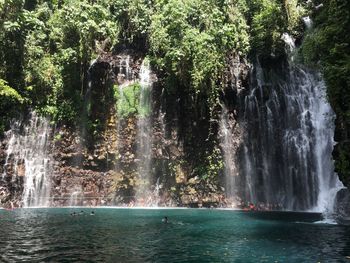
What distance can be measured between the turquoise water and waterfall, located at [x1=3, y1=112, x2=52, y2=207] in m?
9.13

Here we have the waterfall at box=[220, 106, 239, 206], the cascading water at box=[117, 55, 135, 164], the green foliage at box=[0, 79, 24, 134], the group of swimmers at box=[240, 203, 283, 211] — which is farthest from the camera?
the cascading water at box=[117, 55, 135, 164]

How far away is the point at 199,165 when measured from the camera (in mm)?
31188

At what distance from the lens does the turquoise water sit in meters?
12.4

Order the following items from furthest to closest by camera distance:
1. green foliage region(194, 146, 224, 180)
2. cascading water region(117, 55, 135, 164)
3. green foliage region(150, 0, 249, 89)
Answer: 1. cascading water region(117, 55, 135, 164)
2. green foliage region(150, 0, 249, 89)
3. green foliage region(194, 146, 224, 180)

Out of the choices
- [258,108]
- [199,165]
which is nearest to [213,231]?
[199,165]

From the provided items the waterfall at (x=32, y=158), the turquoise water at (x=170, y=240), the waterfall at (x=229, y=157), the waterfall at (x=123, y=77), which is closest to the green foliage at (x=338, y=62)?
the turquoise water at (x=170, y=240)

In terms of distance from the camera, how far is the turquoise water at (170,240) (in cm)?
1239

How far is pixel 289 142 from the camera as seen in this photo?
99.1 feet

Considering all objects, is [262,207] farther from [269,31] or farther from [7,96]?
[7,96]

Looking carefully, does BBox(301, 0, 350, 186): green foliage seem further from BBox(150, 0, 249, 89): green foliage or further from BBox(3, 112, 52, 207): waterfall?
BBox(3, 112, 52, 207): waterfall

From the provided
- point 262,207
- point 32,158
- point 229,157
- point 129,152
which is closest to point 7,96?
point 32,158

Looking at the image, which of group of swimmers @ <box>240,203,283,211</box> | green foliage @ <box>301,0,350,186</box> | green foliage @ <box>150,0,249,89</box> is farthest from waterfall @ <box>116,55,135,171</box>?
green foliage @ <box>301,0,350,186</box>

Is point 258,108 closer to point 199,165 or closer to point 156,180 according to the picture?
point 199,165

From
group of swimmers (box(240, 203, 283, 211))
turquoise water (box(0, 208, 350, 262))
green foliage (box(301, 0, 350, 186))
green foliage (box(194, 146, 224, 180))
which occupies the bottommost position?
turquoise water (box(0, 208, 350, 262))
